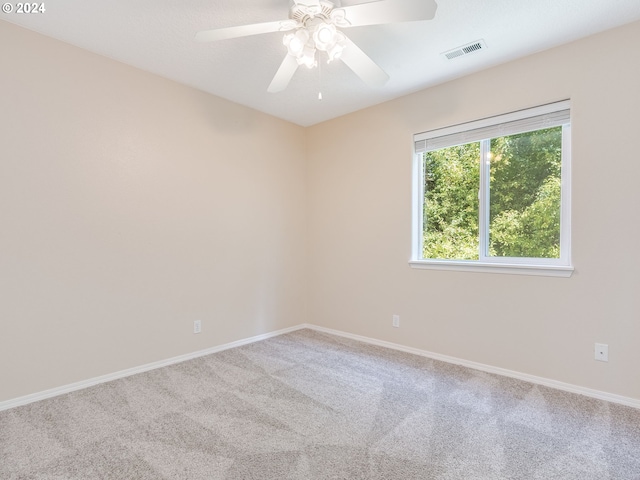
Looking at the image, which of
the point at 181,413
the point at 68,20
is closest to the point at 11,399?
the point at 181,413

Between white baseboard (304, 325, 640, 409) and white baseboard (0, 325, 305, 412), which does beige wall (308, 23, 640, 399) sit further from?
white baseboard (0, 325, 305, 412)

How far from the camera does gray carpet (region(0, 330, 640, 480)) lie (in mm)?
1535

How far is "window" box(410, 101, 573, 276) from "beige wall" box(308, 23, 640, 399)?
98 millimetres

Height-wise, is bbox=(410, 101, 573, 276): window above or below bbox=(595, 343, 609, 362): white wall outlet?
above

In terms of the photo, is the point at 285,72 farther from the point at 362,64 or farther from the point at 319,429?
the point at 319,429

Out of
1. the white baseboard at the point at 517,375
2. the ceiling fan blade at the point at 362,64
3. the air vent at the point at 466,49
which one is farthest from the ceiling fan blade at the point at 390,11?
the white baseboard at the point at 517,375

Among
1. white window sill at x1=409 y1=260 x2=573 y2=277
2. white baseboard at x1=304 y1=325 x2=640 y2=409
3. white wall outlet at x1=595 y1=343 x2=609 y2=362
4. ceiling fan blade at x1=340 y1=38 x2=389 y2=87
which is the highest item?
ceiling fan blade at x1=340 y1=38 x2=389 y2=87

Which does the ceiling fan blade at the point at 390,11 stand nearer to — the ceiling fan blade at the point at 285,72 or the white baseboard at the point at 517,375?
the ceiling fan blade at the point at 285,72

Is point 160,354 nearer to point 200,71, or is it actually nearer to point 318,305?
point 318,305

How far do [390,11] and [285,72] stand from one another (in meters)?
0.75

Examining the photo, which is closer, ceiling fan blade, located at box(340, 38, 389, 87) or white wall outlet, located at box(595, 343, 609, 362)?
ceiling fan blade, located at box(340, 38, 389, 87)

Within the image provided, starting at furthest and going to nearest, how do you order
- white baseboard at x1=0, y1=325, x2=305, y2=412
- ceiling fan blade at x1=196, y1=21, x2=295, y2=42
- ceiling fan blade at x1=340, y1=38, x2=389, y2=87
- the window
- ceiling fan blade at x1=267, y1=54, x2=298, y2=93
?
1. the window
2. white baseboard at x1=0, y1=325, x2=305, y2=412
3. ceiling fan blade at x1=267, y1=54, x2=298, y2=93
4. ceiling fan blade at x1=340, y1=38, x2=389, y2=87
5. ceiling fan blade at x1=196, y1=21, x2=295, y2=42

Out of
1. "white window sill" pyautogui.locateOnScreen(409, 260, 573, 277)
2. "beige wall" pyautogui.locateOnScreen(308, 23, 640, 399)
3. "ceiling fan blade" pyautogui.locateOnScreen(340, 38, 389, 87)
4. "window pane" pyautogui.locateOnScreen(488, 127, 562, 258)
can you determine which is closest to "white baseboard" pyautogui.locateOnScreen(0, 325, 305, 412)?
"beige wall" pyautogui.locateOnScreen(308, 23, 640, 399)

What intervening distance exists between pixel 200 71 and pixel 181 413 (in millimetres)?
2614
